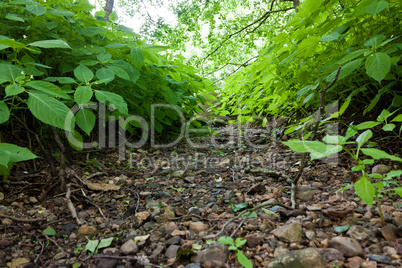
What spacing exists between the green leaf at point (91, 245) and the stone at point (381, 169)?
1623 millimetres

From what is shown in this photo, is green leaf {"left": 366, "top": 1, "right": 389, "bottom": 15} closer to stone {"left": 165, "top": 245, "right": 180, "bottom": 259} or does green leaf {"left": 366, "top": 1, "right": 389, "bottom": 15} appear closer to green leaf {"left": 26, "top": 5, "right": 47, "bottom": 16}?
stone {"left": 165, "top": 245, "right": 180, "bottom": 259}

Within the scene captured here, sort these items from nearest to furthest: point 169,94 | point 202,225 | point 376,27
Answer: point 202,225, point 376,27, point 169,94

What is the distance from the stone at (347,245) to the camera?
2.75 ft

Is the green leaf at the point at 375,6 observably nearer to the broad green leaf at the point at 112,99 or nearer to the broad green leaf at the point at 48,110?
the broad green leaf at the point at 112,99

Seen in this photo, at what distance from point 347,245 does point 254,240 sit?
0.34 m

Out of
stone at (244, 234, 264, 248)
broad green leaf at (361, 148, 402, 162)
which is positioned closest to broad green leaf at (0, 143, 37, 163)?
stone at (244, 234, 264, 248)

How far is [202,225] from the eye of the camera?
120 centimetres

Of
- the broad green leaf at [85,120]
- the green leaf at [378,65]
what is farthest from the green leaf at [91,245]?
the green leaf at [378,65]

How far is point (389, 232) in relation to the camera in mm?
898

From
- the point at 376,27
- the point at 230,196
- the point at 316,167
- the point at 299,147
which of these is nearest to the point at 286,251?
the point at 299,147

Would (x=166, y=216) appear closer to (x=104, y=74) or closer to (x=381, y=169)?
(x=104, y=74)

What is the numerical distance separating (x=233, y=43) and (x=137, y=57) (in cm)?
632

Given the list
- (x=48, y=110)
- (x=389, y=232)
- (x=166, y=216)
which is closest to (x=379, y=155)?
(x=389, y=232)

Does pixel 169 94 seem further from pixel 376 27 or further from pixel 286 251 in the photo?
pixel 286 251
